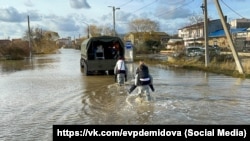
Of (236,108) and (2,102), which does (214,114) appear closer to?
(236,108)

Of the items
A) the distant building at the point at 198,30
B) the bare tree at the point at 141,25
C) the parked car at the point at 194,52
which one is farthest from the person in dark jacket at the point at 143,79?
the distant building at the point at 198,30

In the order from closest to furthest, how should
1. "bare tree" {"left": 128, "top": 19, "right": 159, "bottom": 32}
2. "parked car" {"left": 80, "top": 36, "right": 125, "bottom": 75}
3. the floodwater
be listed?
the floodwater
"parked car" {"left": 80, "top": 36, "right": 125, "bottom": 75}
"bare tree" {"left": 128, "top": 19, "right": 159, "bottom": 32}

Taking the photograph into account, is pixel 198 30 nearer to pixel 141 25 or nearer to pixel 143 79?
pixel 141 25

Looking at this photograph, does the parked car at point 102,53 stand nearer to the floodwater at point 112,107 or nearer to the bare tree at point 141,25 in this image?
the floodwater at point 112,107

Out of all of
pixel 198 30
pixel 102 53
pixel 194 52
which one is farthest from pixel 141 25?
pixel 102 53

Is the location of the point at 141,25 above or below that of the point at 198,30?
above

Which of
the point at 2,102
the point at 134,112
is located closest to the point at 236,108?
the point at 134,112

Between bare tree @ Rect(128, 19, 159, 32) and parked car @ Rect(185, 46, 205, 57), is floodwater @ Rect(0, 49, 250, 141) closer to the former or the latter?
parked car @ Rect(185, 46, 205, 57)

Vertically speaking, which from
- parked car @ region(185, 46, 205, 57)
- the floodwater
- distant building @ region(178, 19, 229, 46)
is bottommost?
the floodwater

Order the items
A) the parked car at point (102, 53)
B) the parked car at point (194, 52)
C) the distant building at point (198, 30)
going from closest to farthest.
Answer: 1. the parked car at point (102, 53)
2. the parked car at point (194, 52)
3. the distant building at point (198, 30)

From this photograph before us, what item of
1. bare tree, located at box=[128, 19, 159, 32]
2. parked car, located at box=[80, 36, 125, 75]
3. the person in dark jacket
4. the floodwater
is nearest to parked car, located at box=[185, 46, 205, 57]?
parked car, located at box=[80, 36, 125, 75]

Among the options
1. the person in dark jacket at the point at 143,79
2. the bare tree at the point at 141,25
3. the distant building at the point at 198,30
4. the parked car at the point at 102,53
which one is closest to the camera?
the person in dark jacket at the point at 143,79

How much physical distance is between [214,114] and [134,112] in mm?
2325

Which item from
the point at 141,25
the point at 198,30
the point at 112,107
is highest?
the point at 141,25
